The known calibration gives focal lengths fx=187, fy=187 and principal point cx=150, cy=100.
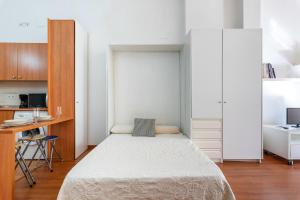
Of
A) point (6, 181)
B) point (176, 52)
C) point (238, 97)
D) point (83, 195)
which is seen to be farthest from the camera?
point (176, 52)

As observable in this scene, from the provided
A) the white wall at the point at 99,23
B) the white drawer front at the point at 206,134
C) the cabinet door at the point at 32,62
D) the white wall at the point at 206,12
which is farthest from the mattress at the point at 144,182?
the white wall at the point at 206,12

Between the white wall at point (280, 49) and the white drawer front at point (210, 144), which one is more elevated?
the white wall at point (280, 49)

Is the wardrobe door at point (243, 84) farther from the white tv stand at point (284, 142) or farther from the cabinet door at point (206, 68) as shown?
the white tv stand at point (284, 142)

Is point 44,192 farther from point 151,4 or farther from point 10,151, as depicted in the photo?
point 151,4

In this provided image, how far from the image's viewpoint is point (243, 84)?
2.88m

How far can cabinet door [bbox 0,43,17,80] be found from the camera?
339 cm

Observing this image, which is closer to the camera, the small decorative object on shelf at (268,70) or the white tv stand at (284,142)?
the white tv stand at (284,142)

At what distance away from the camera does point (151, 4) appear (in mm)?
3631

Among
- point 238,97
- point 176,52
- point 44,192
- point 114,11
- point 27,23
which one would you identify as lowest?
point 44,192

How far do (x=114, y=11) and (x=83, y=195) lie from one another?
3307 millimetres

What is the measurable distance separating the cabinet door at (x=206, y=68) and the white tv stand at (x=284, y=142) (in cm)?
121

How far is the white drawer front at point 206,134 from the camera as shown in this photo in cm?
292

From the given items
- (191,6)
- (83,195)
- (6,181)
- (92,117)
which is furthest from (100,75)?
(83,195)

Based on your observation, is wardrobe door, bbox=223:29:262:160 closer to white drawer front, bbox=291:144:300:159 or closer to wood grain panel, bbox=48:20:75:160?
white drawer front, bbox=291:144:300:159
